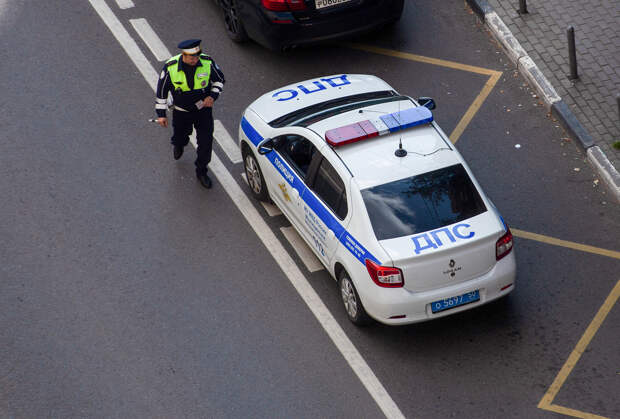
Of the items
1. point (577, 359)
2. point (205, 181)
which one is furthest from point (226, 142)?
point (577, 359)

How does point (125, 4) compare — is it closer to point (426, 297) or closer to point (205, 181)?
point (205, 181)

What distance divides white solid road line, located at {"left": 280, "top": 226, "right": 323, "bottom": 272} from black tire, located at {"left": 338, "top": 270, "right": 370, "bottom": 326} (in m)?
0.69

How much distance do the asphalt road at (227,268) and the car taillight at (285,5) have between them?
1.03 m

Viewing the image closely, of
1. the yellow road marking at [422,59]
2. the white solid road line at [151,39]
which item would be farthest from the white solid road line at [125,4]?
the yellow road marking at [422,59]

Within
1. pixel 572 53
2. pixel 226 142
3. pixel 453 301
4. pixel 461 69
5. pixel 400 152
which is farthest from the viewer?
pixel 461 69

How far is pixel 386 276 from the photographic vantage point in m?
8.16

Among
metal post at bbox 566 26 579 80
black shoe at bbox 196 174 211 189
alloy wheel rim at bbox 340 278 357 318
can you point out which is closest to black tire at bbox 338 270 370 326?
alloy wheel rim at bbox 340 278 357 318

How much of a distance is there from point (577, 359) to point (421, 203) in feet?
6.83

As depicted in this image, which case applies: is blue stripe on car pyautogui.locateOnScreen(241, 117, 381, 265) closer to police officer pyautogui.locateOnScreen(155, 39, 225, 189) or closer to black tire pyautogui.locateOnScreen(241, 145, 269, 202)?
black tire pyautogui.locateOnScreen(241, 145, 269, 202)

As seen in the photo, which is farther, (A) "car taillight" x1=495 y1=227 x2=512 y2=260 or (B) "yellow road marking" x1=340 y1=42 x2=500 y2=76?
(B) "yellow road marking" x1=340 y1=42 x2=500 y2=76

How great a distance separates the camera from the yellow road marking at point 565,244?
963 centimetres

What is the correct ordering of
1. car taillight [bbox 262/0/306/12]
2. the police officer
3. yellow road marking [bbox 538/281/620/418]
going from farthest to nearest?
car taillight [bbox 262/0/306/12], the police officer, yellow road marking [bbox 538/281/620/418]

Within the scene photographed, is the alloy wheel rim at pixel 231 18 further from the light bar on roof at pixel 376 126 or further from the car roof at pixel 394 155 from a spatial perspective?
the light bar on roof at pixel 376 126

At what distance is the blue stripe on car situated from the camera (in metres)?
8.43
